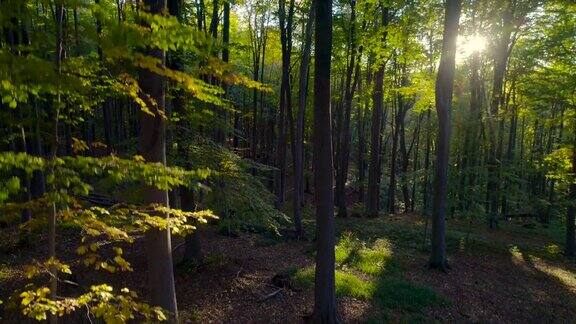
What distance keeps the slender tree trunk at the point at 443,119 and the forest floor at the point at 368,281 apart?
0.89m

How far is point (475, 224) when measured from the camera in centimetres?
2297

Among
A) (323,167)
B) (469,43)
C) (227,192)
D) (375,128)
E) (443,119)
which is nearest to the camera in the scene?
(323,167)

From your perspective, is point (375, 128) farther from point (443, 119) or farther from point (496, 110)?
point (443, 119)

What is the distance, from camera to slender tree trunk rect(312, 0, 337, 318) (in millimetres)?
7906

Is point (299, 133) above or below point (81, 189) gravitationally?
above

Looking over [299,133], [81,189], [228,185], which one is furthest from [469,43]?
[81,189]

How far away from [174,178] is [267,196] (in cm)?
764

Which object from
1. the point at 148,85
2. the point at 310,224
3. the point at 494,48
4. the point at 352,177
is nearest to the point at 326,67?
the point at 148,85

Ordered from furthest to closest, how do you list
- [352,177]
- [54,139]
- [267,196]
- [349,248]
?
[352,177] < [349,248] < [267,196] < [54,139]

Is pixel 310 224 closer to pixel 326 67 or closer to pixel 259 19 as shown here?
pixel 326 67

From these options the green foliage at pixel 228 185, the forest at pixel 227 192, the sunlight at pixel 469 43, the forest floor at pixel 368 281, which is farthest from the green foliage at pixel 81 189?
the sunlight at pixel 469 43

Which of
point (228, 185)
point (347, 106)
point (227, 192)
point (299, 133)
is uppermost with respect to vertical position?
point (347, 106)

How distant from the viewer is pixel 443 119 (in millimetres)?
13234

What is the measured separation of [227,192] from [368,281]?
15.7 ft
